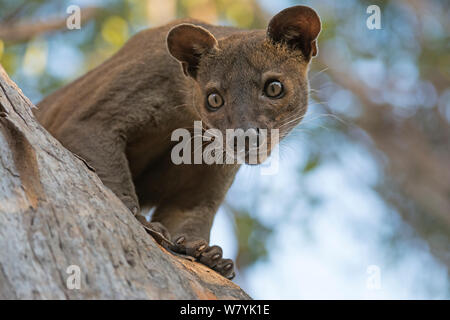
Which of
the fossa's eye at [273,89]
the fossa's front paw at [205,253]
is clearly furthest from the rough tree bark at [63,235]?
the fossa's eye at [273,89]

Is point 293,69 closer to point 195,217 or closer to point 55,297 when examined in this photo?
point 195,217

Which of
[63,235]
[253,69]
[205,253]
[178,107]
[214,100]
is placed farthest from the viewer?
[178,107]

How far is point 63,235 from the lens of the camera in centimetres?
296

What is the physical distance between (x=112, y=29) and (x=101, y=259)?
913 cm

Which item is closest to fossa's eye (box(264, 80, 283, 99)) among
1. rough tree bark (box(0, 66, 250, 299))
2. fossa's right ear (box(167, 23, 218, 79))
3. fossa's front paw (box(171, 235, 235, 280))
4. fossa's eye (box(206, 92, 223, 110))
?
fossa's eye (box(206, 92, 223, 110))

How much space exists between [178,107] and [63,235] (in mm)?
2643

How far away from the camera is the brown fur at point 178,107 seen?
16.2 feet

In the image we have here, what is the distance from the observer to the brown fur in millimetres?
4941

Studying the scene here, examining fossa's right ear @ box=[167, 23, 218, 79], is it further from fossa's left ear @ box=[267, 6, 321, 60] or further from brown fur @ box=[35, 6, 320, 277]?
fossa's left ear @ box=[267, 6, 321, 60]

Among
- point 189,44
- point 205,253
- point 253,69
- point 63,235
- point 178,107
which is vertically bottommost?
point 205,253

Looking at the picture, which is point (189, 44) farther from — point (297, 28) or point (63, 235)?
point (63, 235)

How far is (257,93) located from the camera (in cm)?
491

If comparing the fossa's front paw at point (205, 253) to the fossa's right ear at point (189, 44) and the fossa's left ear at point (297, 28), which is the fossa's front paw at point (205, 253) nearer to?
the fossa's right ear at point (189, 44)

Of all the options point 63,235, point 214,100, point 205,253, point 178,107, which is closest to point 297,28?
point 214,100
